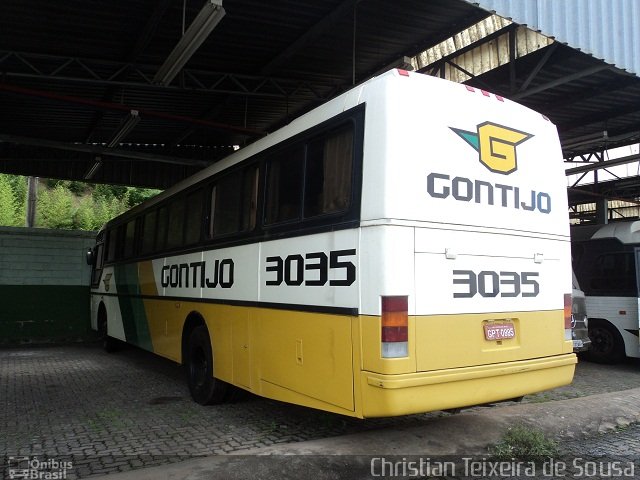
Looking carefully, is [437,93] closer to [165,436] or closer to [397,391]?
[397,391]

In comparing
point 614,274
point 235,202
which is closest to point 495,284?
point 235,202

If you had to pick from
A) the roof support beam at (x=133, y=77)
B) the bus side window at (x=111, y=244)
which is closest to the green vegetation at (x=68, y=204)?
the bus side window at (x=111, y=244)

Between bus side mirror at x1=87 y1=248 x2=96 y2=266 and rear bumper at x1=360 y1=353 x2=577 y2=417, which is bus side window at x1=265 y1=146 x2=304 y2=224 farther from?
bus side mirror at x1=87 y1=248 x2=96 y2=266

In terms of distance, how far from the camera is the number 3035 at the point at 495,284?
4.26m

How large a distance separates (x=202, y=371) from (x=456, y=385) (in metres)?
3.78

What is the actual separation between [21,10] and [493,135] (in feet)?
19.9

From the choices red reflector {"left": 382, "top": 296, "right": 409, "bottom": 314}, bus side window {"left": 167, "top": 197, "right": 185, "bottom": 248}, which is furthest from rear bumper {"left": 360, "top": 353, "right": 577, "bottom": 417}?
bus side window {"left": 167, "top": 197, "right": 185, "bottom": 248}

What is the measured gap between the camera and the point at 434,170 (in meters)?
4.21

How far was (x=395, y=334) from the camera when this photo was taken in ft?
12.7

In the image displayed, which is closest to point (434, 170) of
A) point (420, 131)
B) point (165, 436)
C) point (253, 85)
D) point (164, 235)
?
point (420, 131)

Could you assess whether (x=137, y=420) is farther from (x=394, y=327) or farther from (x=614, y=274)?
(x=614, y=274)

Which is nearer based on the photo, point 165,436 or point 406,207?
point 406,207

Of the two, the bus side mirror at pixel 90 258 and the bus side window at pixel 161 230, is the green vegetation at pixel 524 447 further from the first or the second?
the bus side mirror at pixel 90 258

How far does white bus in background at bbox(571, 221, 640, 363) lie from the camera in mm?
9773
